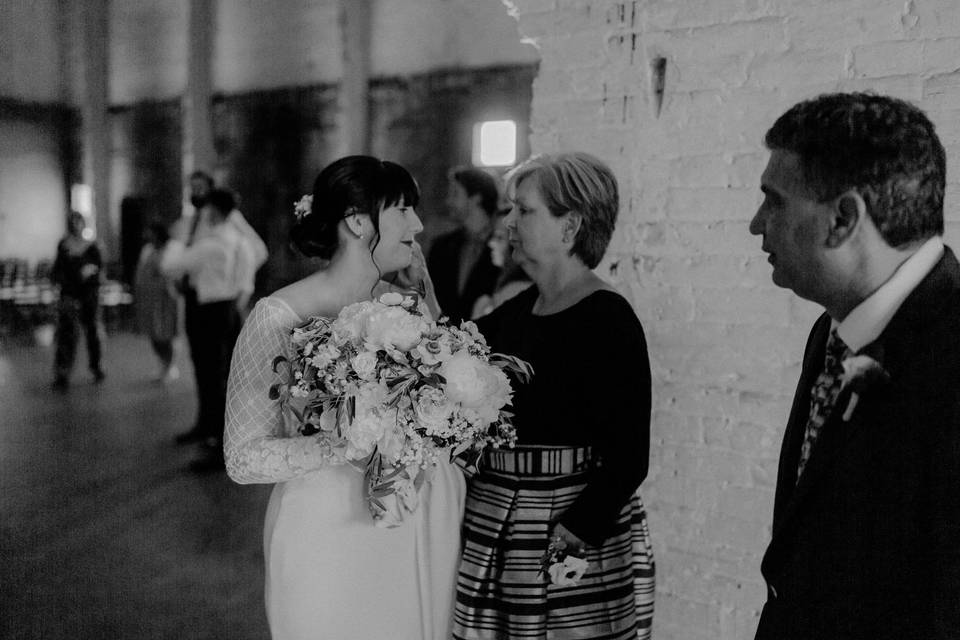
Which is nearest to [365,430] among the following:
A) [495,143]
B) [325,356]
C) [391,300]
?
[325,356]

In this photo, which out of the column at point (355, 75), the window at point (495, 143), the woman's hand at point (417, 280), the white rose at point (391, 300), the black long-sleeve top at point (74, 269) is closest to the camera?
the white rose at point (391, 300)

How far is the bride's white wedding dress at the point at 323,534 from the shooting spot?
6.88 feet

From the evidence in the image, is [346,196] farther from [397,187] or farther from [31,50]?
[31,50]

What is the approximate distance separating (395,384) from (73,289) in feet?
27.0

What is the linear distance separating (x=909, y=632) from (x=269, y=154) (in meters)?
14.2

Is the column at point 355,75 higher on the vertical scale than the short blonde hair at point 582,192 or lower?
higher

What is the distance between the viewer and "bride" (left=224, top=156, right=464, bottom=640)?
210cm

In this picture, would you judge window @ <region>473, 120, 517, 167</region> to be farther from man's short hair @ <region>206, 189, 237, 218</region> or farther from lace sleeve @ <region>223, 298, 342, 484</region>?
lace sleeve @ <region>223, 298, 342, 484</region>

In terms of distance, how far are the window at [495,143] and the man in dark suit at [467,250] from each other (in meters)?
6.65

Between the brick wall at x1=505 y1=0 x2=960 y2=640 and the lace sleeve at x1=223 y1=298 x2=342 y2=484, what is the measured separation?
3.83 feet

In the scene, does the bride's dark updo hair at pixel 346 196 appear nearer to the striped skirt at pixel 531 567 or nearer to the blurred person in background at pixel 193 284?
the striped skirt at pixel 531 567

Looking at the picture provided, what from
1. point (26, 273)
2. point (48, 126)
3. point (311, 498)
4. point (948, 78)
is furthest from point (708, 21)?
point (48, 126)

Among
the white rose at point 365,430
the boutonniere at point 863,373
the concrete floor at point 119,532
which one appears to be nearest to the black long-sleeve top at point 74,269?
the concrete floor at point 119,532

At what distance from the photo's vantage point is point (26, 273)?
48.5ft
